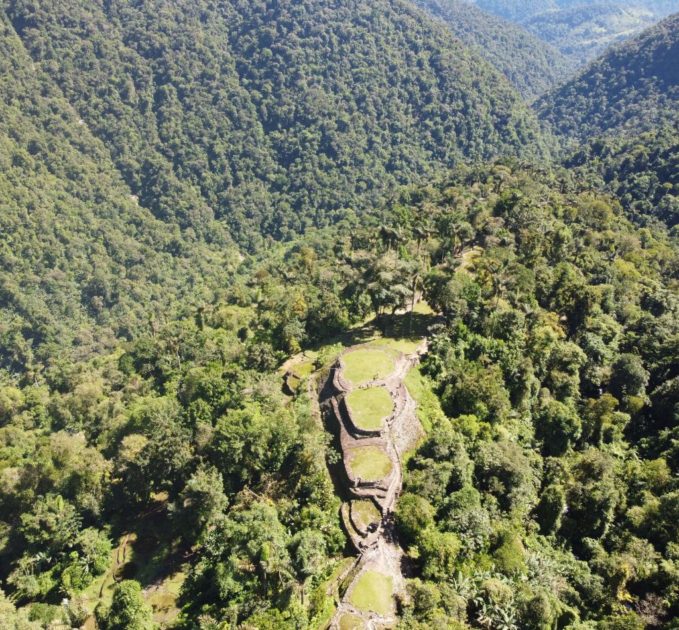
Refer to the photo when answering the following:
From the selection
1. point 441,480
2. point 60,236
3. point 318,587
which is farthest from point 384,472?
point 60,236

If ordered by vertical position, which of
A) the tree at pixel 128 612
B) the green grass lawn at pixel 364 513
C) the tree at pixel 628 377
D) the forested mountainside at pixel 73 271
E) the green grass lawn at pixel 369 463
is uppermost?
the tree at pixel 628 377

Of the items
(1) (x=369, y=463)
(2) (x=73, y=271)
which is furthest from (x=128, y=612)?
(2) (x=73, y=271)

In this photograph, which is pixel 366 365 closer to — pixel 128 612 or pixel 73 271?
pixel 128 612

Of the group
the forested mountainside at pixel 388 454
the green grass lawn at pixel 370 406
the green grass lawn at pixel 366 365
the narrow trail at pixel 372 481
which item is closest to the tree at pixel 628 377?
the forested mountainside at pixel 388 454

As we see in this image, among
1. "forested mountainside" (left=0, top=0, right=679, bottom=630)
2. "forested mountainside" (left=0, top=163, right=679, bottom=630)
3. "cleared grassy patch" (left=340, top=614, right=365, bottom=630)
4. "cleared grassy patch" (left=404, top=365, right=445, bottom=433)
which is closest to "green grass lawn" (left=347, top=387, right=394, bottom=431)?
"forested mountainside" (left=0, top=0, right=679, bottom=630)

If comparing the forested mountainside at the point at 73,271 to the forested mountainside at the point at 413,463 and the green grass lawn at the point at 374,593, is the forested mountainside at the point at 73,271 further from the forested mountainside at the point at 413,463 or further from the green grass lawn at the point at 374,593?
the green grass lawn at the point at 374,593

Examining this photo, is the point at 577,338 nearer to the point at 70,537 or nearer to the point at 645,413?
the point at 645,413
